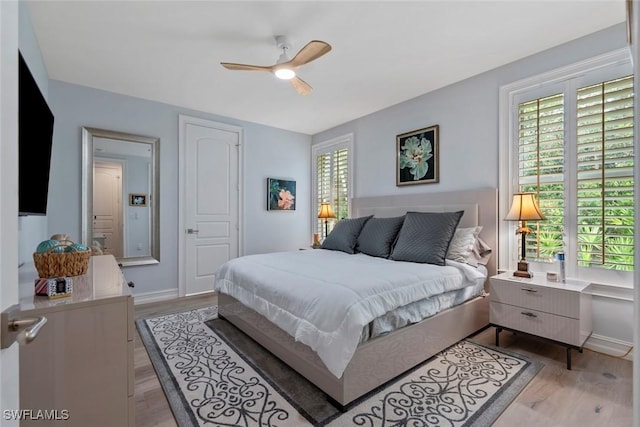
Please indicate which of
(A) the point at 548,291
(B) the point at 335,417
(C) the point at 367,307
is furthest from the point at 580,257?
(B) the point at 335,417

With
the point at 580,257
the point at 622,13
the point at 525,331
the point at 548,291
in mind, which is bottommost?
the point at 525,331

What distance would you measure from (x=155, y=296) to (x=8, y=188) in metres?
3.75

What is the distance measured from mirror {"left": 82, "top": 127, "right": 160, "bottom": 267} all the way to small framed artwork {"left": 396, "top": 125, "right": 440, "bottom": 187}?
3189 mm

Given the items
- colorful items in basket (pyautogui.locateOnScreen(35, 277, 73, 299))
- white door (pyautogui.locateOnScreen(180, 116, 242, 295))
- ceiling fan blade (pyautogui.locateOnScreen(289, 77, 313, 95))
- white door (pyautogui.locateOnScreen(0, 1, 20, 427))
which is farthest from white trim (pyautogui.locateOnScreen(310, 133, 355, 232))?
white door (pyautogui.locateOnScreen(0, 1, 20, 427))

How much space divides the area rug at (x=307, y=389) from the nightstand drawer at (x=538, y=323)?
0.75 feet

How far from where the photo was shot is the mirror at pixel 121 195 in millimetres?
3400

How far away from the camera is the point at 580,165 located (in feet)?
8.03

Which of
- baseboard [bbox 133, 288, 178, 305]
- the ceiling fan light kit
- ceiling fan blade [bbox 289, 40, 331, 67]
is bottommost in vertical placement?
baseboard [bbox 133, 288, 178, 305]

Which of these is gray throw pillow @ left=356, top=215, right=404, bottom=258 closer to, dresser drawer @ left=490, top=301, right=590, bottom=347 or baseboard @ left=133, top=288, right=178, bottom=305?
dresser drawer @ left=490, top=301, right=590, bottom=347

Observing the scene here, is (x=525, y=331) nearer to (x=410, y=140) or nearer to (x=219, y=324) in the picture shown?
(x=410, y=140)

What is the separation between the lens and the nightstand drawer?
6.88ft

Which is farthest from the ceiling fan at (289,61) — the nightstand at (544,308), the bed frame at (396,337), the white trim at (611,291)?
the white trim at (611,291)

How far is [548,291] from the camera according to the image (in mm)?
2215

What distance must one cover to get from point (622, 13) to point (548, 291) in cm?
210
